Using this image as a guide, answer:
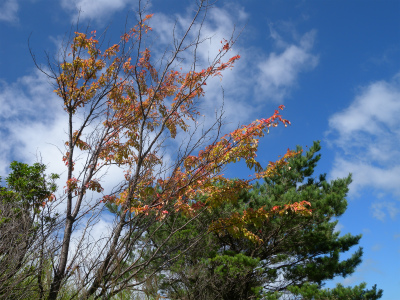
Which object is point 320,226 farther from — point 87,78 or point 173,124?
point 87,78

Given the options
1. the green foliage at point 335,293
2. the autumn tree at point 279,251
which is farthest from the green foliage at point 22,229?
the green foliage at point 335,293

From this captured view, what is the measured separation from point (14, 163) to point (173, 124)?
13.2ft

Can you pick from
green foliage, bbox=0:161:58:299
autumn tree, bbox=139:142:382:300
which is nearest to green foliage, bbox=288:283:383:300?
autumn tree, bbox=139:142:382:300

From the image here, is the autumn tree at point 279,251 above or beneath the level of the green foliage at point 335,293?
above

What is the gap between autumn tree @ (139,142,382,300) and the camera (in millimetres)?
9320

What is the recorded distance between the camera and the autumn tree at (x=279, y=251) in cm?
932

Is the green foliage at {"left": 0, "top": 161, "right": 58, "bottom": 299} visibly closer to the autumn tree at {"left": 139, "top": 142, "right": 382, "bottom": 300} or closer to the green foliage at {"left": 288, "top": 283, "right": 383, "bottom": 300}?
the autumn tree at {"left": 139, "top": 142, "right": 382, "bottom": 300}

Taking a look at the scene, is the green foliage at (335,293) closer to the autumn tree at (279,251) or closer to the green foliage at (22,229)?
the autumn tree at (279,251)

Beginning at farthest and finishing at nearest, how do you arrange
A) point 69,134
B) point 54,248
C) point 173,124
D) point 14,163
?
point 14,163, point 173,124, point 69,134, point 54,248

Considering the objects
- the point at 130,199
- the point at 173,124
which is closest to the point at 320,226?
the point at 173,124

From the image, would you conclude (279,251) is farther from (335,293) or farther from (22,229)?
(22,229)

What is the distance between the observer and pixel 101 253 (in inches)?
211

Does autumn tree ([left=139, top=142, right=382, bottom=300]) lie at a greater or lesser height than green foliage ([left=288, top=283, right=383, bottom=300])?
greater

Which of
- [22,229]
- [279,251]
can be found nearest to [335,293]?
[279,251]
